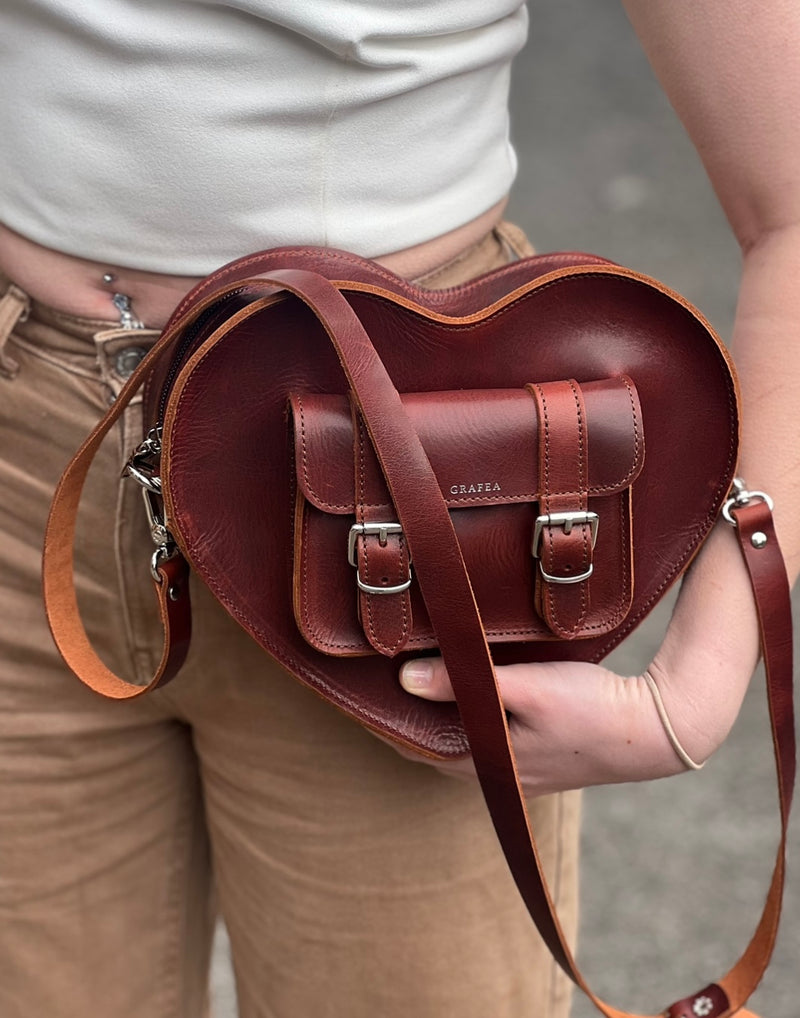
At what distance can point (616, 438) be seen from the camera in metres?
0.92

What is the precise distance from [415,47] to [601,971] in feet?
5.65

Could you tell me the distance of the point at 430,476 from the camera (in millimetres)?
838

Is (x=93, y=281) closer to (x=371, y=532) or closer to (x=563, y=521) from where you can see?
(x=371, y=532)

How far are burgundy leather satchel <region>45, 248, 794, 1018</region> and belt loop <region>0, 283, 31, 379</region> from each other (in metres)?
0.15

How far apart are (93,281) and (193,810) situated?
22.9 inches

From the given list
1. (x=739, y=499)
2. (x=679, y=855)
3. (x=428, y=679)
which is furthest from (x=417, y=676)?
(x=679, y=855)

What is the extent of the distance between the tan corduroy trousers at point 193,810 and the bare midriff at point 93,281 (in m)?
0.02

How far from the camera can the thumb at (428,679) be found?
0.96 meters

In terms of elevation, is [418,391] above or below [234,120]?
below

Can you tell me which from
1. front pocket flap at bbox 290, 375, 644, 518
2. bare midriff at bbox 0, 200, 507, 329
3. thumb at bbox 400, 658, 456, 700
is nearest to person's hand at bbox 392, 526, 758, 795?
thumb at bbox 400, 658, 456, 700

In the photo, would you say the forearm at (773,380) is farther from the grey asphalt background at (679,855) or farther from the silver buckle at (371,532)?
the grey asphalt background at (679,855)

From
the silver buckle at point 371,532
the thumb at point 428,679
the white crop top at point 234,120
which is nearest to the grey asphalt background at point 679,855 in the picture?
the thumb at point 428,679

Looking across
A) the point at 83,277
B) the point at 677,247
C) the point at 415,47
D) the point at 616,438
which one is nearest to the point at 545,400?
the point at 616,438

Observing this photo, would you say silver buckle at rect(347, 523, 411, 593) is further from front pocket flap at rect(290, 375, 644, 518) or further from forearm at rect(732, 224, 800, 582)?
forearm at rect(732, 224, 800, 582)
